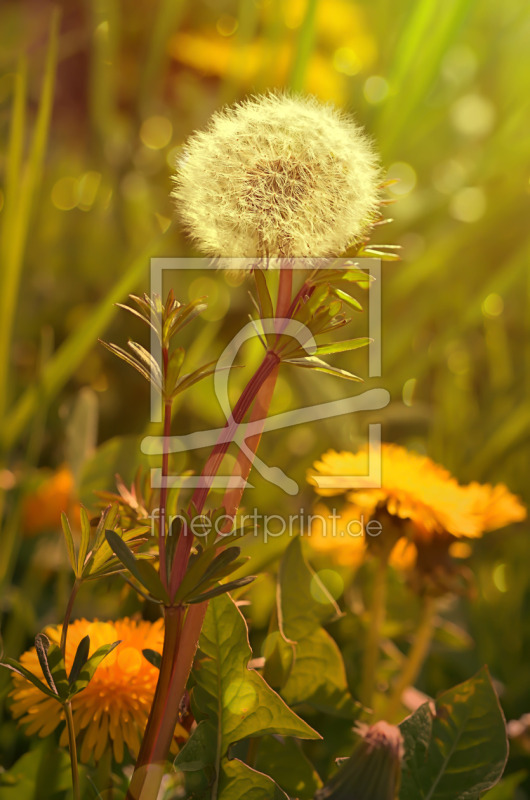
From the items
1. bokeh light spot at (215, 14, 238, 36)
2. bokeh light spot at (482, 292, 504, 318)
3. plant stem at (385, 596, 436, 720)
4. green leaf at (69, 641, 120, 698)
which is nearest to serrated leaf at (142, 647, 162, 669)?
green leaf at (69, 641, 120, 698)

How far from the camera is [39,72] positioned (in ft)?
2.94

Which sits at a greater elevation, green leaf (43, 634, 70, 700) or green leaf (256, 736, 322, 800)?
green leaf (43, 634, 70, 700)

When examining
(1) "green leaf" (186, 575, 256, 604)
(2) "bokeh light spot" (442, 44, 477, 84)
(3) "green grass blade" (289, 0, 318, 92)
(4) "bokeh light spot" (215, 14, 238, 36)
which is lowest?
(1) "green leaf" (186, 575, 256, 604)

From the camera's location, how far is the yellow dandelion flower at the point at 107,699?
0.19 metres

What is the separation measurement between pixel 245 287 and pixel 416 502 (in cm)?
39

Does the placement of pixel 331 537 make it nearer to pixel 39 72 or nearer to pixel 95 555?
pixel 95 555

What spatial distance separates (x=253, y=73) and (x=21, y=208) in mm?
472

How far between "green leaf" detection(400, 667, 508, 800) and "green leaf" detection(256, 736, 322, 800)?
30mm

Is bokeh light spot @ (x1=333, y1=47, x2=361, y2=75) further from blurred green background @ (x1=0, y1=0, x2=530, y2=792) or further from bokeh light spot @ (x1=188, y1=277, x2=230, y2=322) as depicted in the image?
bokeh light spot @ (x1=188, y1=277, x2=230, y2=322)

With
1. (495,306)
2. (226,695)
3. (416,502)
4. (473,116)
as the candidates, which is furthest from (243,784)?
(473,116)

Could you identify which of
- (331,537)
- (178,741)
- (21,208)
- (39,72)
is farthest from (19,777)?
(39,72)

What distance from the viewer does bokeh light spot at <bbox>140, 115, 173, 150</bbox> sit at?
2.49 feet

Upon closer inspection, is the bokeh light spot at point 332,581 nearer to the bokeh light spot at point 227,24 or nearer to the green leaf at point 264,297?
the green leaf at point 264,297

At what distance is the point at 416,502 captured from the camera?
0.88 feet
